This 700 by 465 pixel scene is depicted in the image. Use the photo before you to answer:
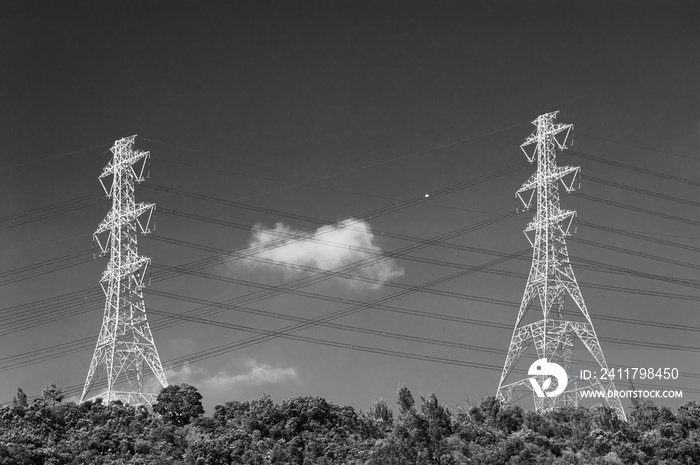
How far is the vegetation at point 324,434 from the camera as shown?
74.1 meters

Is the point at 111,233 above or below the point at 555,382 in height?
above

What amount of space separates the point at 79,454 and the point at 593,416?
42.6m

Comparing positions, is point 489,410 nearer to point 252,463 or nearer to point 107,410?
point 252,463

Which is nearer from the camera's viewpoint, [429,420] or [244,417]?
[429,420]

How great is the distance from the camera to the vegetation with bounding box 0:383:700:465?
2918 inches

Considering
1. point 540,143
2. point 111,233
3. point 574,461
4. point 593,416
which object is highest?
point 540,143

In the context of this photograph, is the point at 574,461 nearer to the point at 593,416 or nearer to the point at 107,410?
the point at 593,416

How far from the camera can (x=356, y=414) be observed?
8806cm

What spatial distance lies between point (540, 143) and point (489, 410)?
968 inches

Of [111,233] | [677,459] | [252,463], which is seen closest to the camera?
[252,463]

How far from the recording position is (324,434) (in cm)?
8256

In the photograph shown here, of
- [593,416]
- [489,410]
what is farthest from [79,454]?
[593,416]

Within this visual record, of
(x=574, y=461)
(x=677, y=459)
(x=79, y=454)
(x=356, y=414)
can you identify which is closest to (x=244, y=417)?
(x=356, y=414)

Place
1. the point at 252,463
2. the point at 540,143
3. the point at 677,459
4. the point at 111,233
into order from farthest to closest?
1. the point at 540,143
2. the point at 111,233
3. the point at 677,459
4. the point at 252,463
